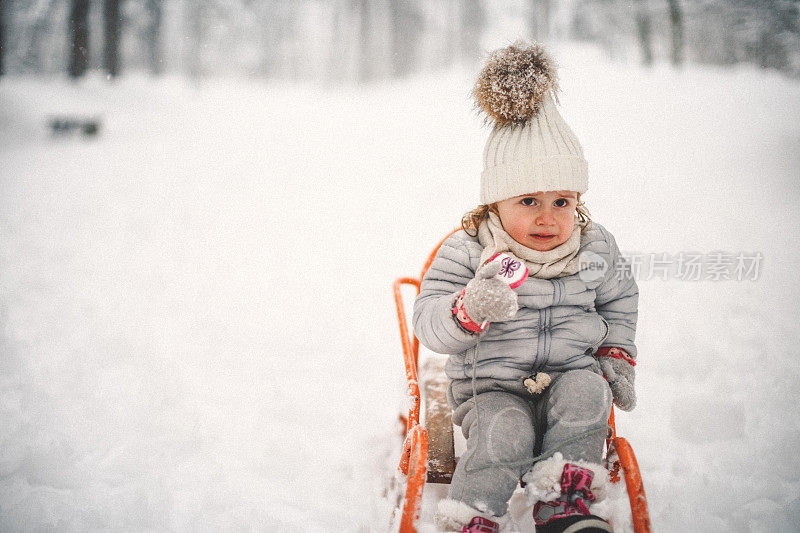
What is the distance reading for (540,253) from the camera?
1.55 meters

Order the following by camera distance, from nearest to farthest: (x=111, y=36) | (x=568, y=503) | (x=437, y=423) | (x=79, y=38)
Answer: (x=568, y=503)
(x=437, y=423)
(x=79, y=38)
(x=111, y=36)

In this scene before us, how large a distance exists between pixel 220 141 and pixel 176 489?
28.4 feet

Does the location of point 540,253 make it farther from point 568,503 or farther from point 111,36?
point 111,36

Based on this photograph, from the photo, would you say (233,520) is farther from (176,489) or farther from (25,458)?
(25,458)

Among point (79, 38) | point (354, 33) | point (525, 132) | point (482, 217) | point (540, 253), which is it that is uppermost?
point (354, 33)

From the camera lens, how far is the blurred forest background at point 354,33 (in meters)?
11.0

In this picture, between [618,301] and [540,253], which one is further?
[618,301]

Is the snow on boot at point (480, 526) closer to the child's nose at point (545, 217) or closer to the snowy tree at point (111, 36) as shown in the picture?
the child's nose at point (545, 217)

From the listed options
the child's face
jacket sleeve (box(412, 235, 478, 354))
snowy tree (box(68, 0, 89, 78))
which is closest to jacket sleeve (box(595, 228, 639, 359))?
the child's face

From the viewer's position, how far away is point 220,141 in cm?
925

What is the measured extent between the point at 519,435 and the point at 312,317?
7.55ft

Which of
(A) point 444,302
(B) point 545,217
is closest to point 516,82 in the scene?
(B) point 545,217

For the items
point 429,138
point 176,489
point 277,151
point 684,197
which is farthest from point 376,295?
point 277,151

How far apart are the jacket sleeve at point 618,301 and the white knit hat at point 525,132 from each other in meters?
0.36
